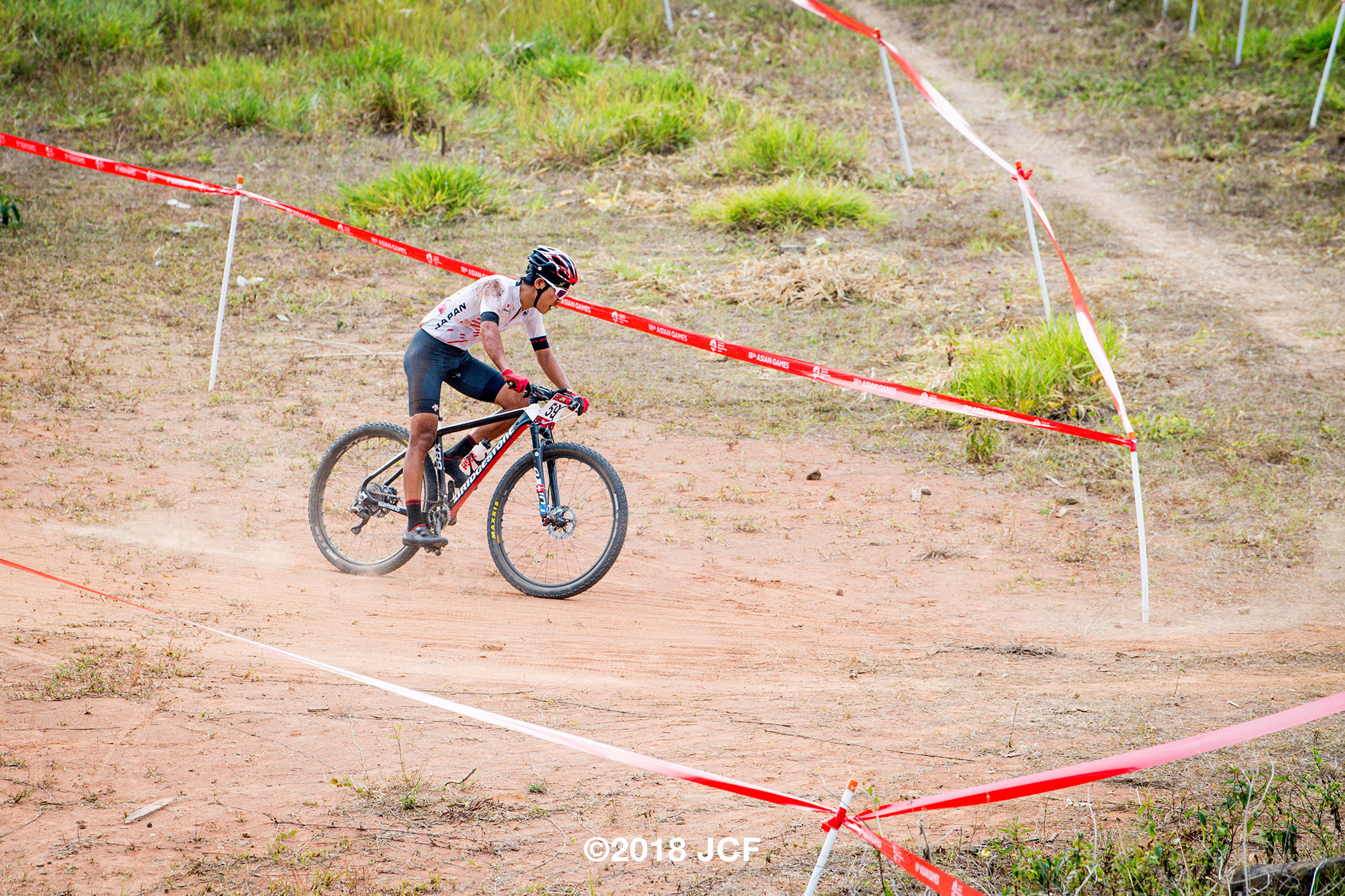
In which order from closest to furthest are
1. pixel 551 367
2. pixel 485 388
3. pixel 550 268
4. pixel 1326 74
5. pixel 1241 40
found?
1. pixel 550 268
2. pixel 551 367
3. pixel 485 388
4. pixel 1326 74
5. pixel 1241 40

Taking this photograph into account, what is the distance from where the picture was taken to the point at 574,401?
524 cm

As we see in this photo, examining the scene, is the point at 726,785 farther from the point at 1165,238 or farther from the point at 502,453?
the point at 1165,238

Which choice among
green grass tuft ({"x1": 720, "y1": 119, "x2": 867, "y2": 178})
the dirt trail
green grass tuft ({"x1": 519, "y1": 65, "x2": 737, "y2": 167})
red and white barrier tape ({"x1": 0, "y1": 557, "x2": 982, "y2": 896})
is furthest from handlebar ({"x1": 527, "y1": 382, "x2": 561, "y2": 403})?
green grass tuft ({"x1": 519, "y1": 65, "x2": 737, "y2": 167})

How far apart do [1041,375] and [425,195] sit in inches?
286

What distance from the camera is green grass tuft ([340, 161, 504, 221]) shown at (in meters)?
12.0

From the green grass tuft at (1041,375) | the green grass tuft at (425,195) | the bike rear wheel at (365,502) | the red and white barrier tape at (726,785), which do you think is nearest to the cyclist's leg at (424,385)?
the bike rear wheel at (365,502)

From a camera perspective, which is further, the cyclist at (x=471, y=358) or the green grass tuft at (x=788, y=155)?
the green grass tuft at (x=788, y=155)

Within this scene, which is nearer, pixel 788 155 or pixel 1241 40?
pixel 788 155

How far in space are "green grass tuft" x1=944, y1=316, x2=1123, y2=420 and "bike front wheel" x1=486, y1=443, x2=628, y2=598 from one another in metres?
3.60

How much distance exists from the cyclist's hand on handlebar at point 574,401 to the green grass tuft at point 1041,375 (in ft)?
12.8

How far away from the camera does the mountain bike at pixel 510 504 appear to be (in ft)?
18.0

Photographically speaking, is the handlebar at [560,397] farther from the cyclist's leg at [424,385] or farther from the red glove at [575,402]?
the cyclist's leg at [424,385]

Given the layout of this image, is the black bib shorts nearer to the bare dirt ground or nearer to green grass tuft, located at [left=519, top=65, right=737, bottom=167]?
the bare dirt ground

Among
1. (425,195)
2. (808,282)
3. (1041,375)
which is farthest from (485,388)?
(425,195)
